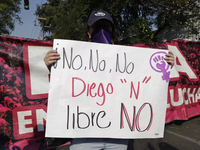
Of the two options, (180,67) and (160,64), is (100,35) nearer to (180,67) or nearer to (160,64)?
(160,64)

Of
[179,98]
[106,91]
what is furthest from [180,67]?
[106,91]

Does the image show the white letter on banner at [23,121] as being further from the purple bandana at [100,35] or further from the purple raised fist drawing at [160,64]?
the purple raised fist drawing at [160,64]

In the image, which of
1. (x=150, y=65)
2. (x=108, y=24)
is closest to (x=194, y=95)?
(x=150, y=65)

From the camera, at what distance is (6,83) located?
108 inches

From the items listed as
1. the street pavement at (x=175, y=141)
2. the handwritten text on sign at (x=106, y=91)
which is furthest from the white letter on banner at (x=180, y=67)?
the handwritten text on sign at (x=106, y=91)

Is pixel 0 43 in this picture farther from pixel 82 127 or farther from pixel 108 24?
pixel 82 127

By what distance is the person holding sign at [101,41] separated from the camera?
1.33m

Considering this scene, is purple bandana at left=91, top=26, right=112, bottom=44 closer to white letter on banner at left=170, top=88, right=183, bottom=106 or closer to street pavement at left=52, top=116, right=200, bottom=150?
street pavement at left=52, top=116, right=200, bottom=150

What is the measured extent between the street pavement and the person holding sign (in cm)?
206

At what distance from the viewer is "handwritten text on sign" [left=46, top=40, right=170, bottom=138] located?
53.1 inches

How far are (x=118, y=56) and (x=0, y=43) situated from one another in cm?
224

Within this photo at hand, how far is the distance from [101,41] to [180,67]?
335 centimetres

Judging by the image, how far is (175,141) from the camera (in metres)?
3.59

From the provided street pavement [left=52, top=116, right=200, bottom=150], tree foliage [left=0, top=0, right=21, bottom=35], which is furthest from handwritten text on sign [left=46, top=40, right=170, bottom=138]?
tree foliage [left=0, top=0, right=21, bottom=35]
